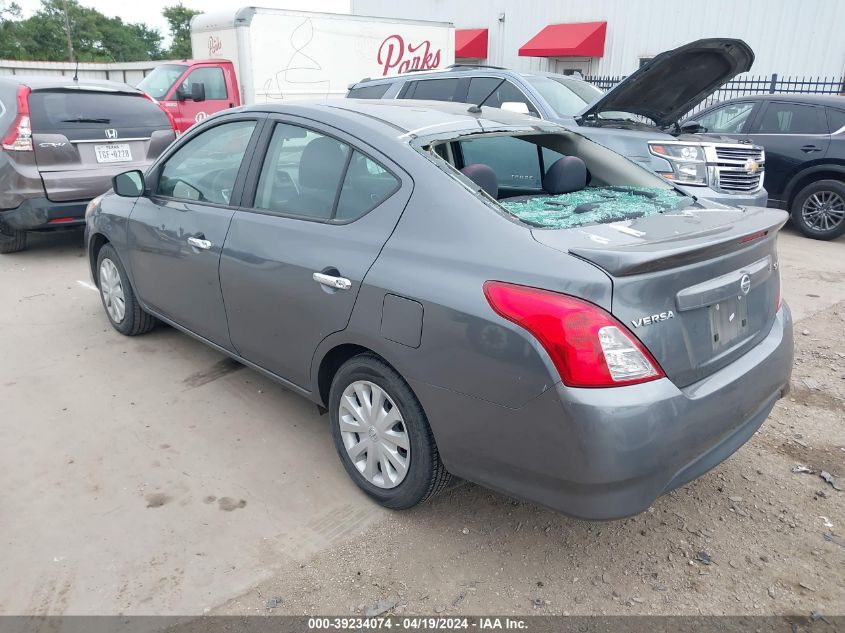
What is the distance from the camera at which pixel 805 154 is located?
26.6 feet

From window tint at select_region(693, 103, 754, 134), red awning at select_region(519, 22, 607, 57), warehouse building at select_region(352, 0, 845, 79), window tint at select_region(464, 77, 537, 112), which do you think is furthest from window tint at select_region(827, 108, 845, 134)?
red awning at select_region(519, 22, 607, 57)

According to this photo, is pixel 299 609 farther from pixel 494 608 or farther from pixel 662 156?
pixel 662 156

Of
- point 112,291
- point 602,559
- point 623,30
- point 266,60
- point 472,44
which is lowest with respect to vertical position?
point 602,559

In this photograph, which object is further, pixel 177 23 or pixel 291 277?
pixel 177 23

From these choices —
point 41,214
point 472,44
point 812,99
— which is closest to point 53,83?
point 41,214

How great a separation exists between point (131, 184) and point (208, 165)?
67 cm

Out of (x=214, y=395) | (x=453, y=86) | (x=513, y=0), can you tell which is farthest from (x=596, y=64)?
(x=214, y=395)

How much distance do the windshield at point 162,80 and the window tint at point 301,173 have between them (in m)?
8.99

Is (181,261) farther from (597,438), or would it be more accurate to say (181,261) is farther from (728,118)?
(728,118)

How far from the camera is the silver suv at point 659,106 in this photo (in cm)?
599

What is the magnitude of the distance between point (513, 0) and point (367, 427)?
23418 millimetres

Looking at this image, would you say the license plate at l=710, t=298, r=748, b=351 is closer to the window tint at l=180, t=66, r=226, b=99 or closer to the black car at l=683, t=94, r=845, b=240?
the black car at l=683, t=94, r=845, b=240

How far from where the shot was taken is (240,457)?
10.7 ft

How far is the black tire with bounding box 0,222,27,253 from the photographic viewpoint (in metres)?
6.73
